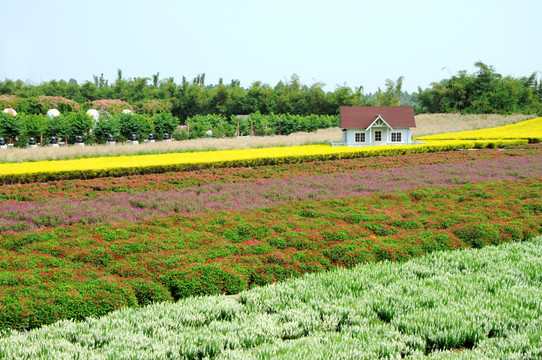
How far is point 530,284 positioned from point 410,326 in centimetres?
239

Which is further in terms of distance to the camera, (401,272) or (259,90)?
(259,90)

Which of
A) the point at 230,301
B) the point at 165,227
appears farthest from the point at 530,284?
the point at 165,227

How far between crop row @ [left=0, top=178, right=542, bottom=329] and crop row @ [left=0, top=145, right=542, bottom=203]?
18.1 ft

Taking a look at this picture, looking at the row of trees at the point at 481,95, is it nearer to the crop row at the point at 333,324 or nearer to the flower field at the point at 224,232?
the flower field at the point at 224,232

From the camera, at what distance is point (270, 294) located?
245 inches

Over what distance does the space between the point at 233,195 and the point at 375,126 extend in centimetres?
1887

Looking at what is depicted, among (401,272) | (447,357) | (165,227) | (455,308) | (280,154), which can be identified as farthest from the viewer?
(280,154)

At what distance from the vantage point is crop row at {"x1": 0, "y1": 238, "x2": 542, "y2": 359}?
4.69 metres

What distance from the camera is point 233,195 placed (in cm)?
1438

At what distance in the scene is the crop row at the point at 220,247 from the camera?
617 centimetres

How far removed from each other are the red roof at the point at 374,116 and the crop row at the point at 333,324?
2490 centimetres

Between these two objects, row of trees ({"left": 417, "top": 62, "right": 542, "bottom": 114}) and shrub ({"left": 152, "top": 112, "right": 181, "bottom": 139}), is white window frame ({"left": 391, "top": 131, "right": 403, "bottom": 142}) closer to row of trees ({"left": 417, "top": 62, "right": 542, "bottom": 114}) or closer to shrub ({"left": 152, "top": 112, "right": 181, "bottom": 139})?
shrub ({"left": 152, "top": 112, "right": 181, "bottom": 139})

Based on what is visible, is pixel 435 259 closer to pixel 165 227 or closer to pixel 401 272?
pixel 401 272

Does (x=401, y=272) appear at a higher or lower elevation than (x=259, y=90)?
lower
